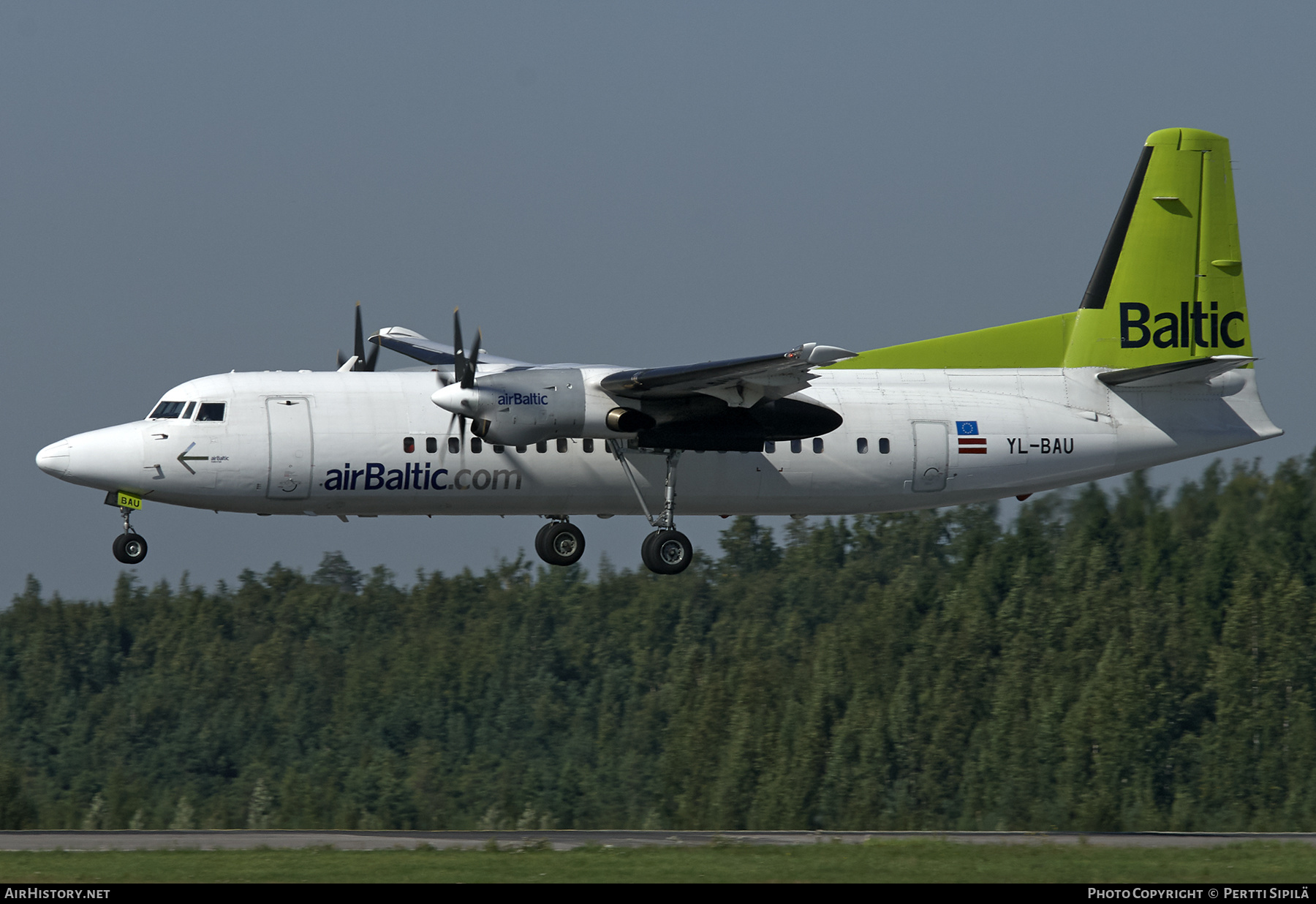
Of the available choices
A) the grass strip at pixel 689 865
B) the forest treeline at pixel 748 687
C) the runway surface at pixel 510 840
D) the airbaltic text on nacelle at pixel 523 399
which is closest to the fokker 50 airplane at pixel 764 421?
the airbaltic text on nacelle at pixel 523 399

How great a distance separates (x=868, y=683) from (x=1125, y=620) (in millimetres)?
9071

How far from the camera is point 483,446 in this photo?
65.3 ft

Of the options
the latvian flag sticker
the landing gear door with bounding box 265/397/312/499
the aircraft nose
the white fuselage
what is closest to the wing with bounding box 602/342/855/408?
the white fuselage

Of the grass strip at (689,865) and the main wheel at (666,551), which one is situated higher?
the main wheel at (666,551)

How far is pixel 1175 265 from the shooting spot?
2336cm

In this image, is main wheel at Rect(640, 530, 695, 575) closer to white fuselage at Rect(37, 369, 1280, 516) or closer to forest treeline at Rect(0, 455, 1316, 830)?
white fuselage at Rect(37, 369, 1280, 516)

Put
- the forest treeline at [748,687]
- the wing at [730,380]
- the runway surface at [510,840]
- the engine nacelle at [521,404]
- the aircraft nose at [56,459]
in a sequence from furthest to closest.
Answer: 1. the forest treeline at [748,687]
2. the runway surface at [510,840]
3. the aircraft nose at [56,459]
4. the engine nacelle at [521,404]
5. the wing at [730,380]

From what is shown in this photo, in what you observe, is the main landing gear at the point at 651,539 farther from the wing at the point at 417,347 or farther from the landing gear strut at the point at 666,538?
the wing at the point at 417,347

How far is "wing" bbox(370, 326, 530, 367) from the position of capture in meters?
24.2

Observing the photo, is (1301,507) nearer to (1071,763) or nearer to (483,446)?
(1071,763)

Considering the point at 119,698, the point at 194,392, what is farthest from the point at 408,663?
the point at 194,392

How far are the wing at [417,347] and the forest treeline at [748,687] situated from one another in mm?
22865

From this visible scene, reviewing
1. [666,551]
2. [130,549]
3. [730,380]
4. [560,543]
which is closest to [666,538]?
[666,551]

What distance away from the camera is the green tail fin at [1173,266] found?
23.2 metres
